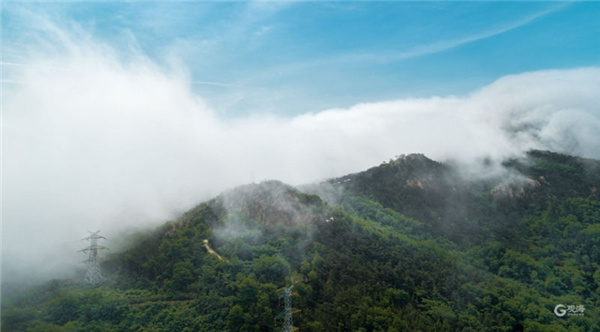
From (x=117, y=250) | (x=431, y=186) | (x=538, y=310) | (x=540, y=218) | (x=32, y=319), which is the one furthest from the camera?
(x=431, y=186)

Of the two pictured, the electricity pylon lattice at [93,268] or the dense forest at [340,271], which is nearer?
the dense forest at [340,271]

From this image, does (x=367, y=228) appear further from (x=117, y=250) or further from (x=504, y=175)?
(x=504, y=175)

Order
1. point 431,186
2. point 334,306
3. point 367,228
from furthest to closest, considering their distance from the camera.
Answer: point 431,186
point 367,228
point 334,306

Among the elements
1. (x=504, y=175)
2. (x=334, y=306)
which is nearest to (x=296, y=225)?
(x=334, y=306)

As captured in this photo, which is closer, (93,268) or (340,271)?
(93,268)

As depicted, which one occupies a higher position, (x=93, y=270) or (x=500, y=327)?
(x=93, y=270)

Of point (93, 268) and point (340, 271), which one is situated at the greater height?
point (93, 268)

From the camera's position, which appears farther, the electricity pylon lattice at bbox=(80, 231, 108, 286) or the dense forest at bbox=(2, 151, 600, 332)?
the electricity pylon lattice at bbox=(80, 231, 108, 286)

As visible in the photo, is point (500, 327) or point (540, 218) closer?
point (500, 327)
